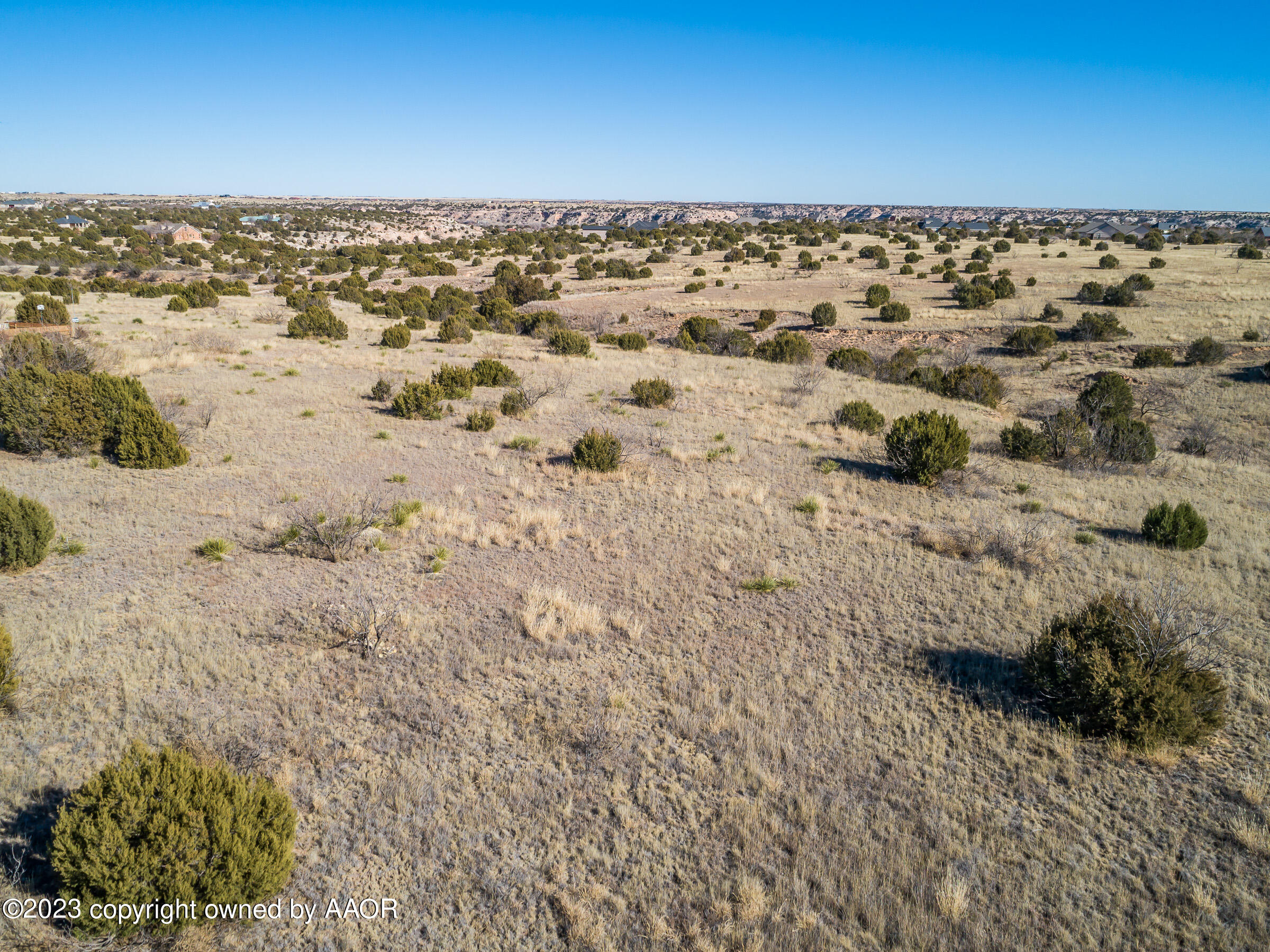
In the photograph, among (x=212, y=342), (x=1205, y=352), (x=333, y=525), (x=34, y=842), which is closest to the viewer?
(x=34, y=842)

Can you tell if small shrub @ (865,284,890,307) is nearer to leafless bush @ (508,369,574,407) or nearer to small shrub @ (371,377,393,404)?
leafless bush @ (508,369,574,407)

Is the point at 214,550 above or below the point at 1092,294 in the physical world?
below

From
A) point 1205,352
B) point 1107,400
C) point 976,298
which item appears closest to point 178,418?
point 1107,400

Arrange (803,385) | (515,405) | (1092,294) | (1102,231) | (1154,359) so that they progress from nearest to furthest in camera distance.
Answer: (515,405) → (803,385) → (1154,359) → (1092,294) → (1102,231)

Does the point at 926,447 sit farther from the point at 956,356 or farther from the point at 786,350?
the point at 956,356

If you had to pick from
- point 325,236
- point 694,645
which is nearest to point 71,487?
point 694,645
